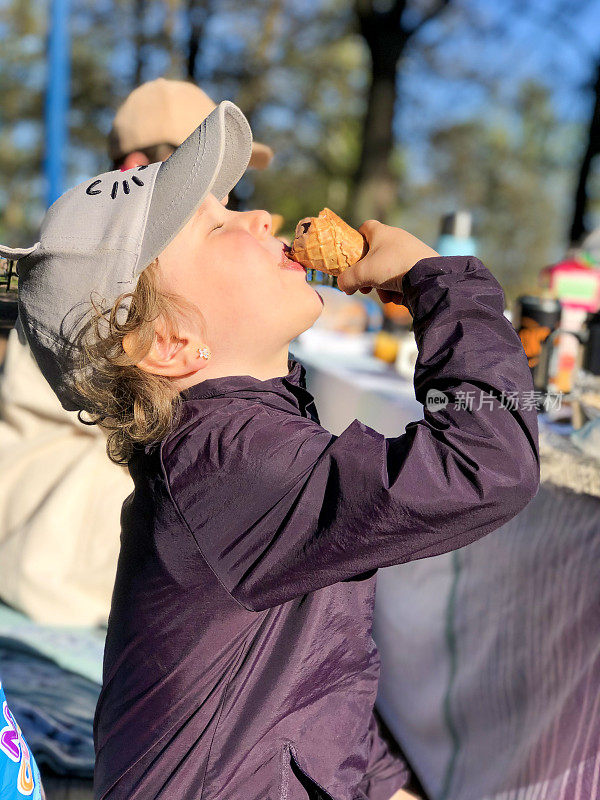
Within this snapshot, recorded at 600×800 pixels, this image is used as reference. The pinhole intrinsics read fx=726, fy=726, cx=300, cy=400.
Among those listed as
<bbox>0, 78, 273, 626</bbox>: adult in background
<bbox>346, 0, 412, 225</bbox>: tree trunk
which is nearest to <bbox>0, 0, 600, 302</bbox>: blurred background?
<bbox>346, 0, 412, 225</bbox>: tree trunk

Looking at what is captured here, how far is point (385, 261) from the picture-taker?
115cm

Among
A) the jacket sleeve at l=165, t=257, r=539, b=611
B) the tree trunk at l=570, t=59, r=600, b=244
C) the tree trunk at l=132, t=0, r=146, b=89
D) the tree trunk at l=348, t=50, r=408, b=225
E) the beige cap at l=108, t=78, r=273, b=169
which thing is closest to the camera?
the jacket sleeve at l=165, t=257, r=539, b=611

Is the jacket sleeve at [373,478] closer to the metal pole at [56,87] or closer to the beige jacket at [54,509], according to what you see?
the beige jacket at [54,509]

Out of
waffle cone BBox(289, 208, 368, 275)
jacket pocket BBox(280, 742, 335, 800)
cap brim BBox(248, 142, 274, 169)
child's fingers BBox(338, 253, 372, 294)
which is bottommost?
jacket pocket BBox(280, 742, 335, 800)

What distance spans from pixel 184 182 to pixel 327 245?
24 cm

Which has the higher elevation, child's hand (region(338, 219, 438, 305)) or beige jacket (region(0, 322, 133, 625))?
child's hand (region(338, 219, 438, 305))

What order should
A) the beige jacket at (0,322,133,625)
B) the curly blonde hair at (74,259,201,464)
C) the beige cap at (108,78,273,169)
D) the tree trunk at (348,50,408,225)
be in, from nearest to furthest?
the curly blonde hair at (74,259,201,464) < the beige jacket at (0,322,133,625) < the beige cap at (108,78,273,169) < the tree trunk at (348,50,408,225)

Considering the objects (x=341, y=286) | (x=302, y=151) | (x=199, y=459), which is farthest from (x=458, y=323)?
(x=302, y=151)

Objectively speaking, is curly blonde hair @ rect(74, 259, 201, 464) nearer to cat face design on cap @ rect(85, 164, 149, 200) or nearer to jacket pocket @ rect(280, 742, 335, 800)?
cat face design on cap @ rect(85, 164, 149, 200)

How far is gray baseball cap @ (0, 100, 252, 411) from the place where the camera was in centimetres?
110

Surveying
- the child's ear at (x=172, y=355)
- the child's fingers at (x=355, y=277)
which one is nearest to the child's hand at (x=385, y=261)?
the child's fingers at (x=355, y=277)

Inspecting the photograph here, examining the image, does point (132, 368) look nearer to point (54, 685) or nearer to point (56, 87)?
point (54, 685)

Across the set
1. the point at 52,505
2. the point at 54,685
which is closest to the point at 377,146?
the point at 52,505

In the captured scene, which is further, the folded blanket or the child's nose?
the folded blanket
